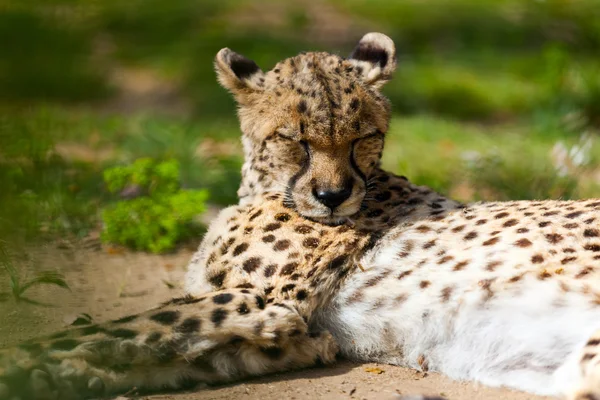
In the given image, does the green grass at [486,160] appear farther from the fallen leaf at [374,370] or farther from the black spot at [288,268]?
the fallen leaf at [374,370]

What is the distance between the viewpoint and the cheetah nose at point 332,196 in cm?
344

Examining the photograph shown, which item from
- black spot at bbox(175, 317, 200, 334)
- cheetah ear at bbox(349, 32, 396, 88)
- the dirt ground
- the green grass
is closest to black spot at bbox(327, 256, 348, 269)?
the dirt ground

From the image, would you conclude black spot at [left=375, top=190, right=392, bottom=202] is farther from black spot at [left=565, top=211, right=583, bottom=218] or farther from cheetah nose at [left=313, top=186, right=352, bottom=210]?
black spot at [left=565, top=211, right=583, bottom=218]

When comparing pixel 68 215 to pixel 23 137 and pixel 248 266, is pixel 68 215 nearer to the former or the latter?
pixel 248 266

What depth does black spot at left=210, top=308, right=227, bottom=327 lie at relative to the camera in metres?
3.12

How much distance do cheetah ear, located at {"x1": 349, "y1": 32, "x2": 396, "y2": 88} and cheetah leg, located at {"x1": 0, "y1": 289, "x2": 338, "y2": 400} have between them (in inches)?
49.0

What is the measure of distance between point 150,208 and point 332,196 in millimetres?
1894

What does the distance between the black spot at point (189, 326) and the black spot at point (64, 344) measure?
0.37 m

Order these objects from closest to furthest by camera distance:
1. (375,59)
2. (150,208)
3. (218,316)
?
1. (218,316)
2. (375,59)
3. (150,208)

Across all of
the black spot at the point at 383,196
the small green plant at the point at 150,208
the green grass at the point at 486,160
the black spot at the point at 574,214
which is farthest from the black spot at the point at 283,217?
the green grass at the point at 486,160

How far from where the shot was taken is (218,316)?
313 centimetres

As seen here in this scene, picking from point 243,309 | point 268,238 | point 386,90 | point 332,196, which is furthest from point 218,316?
point 386,90

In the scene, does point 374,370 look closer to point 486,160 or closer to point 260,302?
point 260,302

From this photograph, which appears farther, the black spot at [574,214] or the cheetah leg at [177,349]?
the black spot at [574,214]
